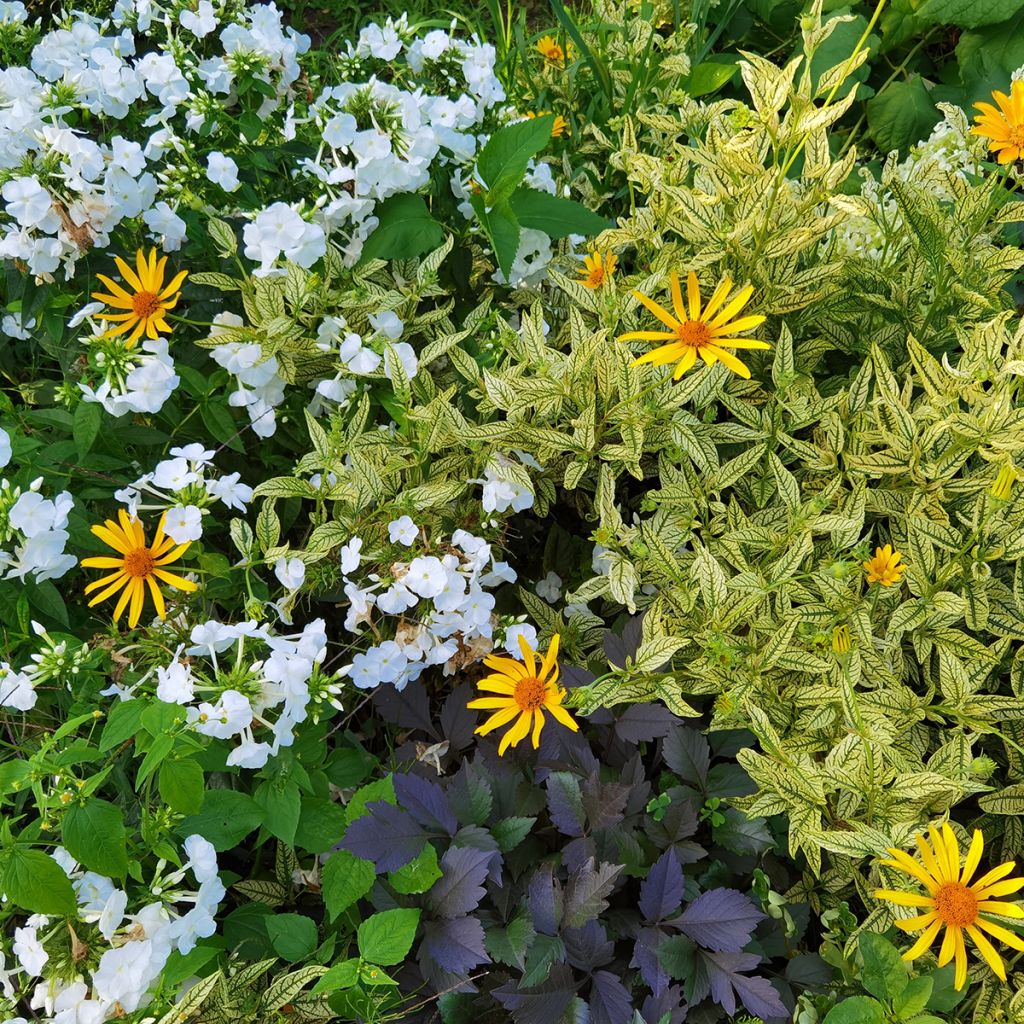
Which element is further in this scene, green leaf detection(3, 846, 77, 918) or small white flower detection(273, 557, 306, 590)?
small white flower detection(273, 557, 306, 590)

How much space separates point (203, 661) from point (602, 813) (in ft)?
1.89

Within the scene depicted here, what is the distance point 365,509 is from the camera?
58.1 inches

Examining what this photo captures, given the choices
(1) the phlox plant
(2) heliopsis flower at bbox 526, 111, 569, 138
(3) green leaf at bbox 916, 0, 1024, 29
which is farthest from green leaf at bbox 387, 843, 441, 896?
(3) green leaf at bbox 916, 0, 1024, 29

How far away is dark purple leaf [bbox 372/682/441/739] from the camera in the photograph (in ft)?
Result: 4.72

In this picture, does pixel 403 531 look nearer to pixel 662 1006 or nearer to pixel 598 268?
pixel 598 268

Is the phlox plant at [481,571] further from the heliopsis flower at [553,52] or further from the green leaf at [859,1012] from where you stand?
the heliopsis flower at [553,52]

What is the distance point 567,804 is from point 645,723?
7.0 inches

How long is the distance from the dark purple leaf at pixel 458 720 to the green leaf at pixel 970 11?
6.51 feet

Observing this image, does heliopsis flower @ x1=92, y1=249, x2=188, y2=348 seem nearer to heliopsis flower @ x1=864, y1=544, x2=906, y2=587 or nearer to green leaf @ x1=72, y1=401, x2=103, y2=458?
green leaf @ x1=72, y1=401, x2=103, y2=458

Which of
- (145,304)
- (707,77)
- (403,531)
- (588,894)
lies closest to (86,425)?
(145,304)

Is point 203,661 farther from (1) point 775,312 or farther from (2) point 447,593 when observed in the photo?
(1) point 775,312

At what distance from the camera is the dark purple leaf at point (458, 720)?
55.6 inches

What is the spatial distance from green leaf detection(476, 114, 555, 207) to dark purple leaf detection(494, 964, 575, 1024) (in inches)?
41.9

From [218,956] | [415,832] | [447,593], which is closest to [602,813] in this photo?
[415,832]
